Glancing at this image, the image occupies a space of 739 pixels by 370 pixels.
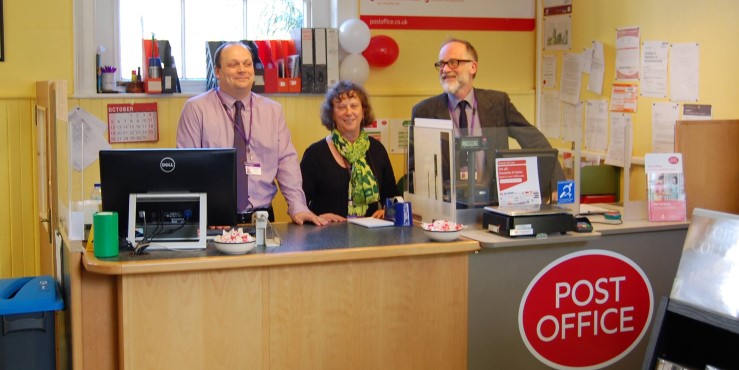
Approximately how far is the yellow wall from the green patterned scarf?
4.73ft

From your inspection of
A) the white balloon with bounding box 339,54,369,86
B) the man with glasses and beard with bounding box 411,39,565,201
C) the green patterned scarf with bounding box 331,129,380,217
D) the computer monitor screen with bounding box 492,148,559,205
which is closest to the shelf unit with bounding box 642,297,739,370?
the computer monitor screen with bounding box 492,148,559,205

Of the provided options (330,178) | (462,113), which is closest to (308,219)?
(330,178)

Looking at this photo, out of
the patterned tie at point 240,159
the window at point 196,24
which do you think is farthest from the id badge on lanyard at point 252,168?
the window at point 196,24

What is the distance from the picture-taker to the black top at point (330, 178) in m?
4.23

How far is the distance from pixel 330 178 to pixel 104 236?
1.44 m

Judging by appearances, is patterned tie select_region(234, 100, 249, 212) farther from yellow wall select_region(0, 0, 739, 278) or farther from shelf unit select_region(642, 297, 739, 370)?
shelf unit select_region(642, 297, 739, 370)

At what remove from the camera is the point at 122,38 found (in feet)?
17.6

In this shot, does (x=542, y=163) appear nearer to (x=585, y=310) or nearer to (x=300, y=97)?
(x=585, y=310)

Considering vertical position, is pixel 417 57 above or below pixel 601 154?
above

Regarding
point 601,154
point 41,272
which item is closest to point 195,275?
point 41,272

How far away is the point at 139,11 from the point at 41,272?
5.84 ft

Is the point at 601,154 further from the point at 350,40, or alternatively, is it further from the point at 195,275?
the point at 195,275

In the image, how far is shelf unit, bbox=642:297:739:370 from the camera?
248 centimetres

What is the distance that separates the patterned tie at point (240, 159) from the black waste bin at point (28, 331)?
1.08 meters
